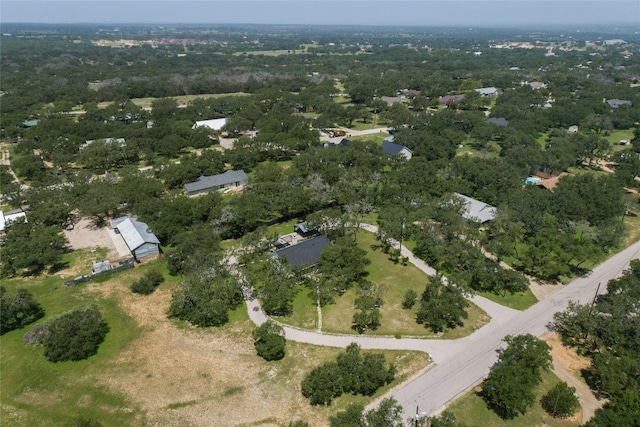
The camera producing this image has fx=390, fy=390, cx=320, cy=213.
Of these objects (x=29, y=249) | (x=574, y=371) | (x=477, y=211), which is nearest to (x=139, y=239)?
(x=29, y=249)

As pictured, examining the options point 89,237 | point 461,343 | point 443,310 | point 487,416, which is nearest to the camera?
point 487,416

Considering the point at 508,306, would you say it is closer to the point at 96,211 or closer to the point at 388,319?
the point at 388,319

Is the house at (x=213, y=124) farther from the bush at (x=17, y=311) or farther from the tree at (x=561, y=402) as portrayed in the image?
the tree at (x=561, y=402)

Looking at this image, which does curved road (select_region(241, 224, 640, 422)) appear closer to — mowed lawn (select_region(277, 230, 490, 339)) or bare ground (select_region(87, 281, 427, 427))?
mowed lawn (select_region(277, 230, 490, 339))

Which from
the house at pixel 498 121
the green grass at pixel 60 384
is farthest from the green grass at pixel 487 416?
the house at pixel 498 121

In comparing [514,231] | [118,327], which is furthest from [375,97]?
[118,327]

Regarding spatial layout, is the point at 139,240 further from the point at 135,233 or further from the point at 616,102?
the point at 616,102
